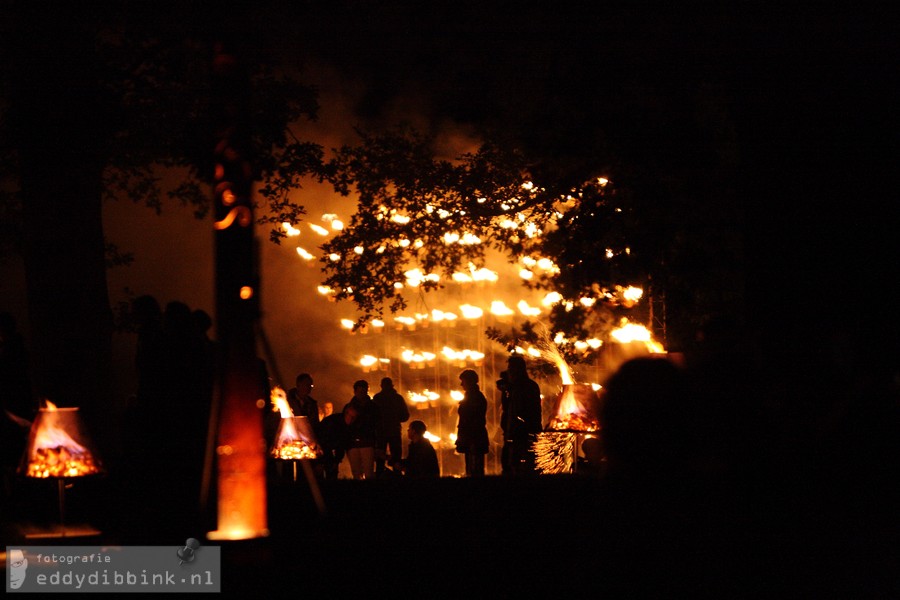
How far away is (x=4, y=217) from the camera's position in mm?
13984

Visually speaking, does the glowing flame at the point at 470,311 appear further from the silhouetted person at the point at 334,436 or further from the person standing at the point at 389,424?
the silhouetted person at the point at 334,436

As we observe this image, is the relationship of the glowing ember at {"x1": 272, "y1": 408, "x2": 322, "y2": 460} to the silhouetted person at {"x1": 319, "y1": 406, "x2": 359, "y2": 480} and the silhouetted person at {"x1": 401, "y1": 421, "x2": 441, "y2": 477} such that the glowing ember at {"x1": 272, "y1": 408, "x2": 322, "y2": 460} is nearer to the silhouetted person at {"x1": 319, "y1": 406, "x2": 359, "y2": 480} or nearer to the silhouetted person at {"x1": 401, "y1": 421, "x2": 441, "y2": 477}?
the silhouetted person at {"x1": 319, "y1": 406, "x2": 359, "y2": 480}

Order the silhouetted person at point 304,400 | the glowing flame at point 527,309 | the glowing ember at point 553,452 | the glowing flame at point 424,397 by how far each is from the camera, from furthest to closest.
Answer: the glowing flame at point 424,397
the glowing flame at point 527,309
the silhouetted person at point 304,400
the glowing ember at point 553,452

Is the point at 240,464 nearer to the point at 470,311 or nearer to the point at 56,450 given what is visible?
the point at 56,450

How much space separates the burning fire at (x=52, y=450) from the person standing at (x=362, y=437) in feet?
24.7

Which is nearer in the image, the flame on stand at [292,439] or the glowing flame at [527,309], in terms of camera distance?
the flame on stand at [292,439]

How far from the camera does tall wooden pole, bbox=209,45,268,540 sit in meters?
5.08

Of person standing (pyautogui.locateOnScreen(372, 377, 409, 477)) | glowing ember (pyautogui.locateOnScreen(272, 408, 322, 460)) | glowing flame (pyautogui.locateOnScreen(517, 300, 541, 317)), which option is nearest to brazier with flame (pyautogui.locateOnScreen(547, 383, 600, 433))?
glowing ember (pyautogui.locateOnScreen(272, 408, 322, 460))

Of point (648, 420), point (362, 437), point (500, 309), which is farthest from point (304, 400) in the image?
point (500, 309)

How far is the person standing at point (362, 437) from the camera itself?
14.0 metres

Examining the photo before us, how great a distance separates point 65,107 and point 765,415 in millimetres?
7029

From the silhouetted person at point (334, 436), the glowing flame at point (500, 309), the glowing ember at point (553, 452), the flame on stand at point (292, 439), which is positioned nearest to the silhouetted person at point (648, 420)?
the flame on stand at point (292, 439)

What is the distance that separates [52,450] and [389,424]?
8.67m

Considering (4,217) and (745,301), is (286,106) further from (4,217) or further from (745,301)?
(745,301)
